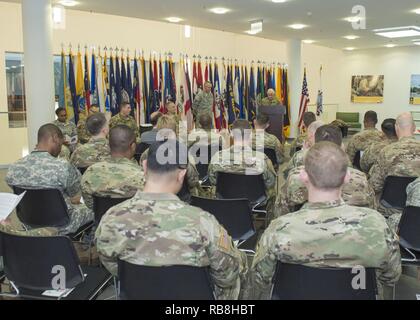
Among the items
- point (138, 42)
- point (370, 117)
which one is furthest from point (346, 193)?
point (138, 42)

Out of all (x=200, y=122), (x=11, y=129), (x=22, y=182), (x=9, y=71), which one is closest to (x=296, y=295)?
(x=22, y=182)

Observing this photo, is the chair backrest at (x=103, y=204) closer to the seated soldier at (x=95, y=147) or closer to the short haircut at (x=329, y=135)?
the seated soldier at (x=95, y=147)

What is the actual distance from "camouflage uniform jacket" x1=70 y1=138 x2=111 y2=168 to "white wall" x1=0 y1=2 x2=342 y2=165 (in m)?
4.62

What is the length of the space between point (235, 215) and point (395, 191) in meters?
1.71

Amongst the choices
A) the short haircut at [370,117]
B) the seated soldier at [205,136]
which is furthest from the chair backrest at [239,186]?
the short haircut at [370,117]

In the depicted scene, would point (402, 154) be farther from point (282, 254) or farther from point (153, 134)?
point (153, 134)

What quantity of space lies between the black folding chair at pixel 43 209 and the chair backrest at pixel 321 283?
1.99 meters

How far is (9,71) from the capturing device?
32.6ft

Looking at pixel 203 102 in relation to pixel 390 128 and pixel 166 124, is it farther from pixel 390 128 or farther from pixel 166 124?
pixel 390 128

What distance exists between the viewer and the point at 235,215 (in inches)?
123

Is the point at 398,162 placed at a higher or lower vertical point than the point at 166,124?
lower

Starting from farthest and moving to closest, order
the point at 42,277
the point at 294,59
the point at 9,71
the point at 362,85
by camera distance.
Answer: the point at 362,85 → the point at 294,59 → the point at 9,71 → the point at 42,277

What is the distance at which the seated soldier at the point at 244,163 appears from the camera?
4086 mm
